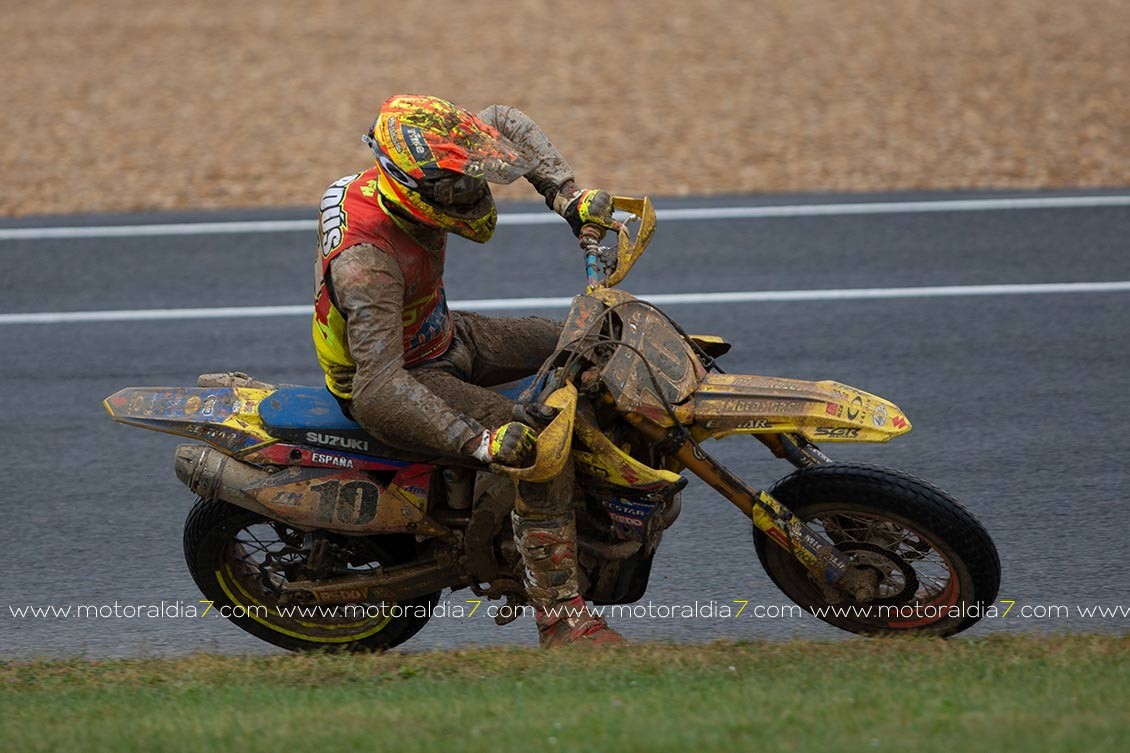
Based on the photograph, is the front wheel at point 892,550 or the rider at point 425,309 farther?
the front wheel at point 892,550

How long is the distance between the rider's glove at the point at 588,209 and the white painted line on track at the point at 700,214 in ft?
19.4

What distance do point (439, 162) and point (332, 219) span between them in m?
0.48

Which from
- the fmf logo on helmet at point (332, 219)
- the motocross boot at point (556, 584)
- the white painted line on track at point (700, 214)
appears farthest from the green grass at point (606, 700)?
the white painted line on track at point (700, 214)

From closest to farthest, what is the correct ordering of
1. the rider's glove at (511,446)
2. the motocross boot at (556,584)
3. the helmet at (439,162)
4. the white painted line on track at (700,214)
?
the rider's glove at (511,446)
the helmet at (439,162)
the motocross boot at (556,584)
the white painted line on track at (700,214)

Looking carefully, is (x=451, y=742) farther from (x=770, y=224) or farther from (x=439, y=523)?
(x=770, y=224)

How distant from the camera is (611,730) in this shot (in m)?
4.12

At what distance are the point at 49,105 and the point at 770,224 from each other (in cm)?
793

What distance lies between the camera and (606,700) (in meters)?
4.43

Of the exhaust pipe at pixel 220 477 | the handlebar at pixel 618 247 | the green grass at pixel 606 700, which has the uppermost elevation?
the handlebar at pixel 618 247

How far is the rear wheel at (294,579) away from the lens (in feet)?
17.4

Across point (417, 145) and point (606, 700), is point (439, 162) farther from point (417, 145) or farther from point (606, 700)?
point (606, 700)

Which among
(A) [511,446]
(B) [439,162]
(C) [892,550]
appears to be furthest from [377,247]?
(C) [892,550]

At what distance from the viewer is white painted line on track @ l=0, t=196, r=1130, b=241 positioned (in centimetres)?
1124

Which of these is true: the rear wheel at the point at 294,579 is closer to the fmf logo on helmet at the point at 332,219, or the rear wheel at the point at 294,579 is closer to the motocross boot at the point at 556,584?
the motocross boot at the point at 556,584
